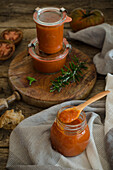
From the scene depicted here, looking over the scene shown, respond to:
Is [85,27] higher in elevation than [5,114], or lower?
higher

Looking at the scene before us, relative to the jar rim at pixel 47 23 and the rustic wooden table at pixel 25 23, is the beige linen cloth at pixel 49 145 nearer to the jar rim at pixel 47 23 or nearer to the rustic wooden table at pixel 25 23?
the rustic wooden table at pixel 25 23

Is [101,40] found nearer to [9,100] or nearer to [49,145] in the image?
[9,100]

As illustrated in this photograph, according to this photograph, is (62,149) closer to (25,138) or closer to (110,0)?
(25,138)

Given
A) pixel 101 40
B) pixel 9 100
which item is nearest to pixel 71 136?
pixel 9 100

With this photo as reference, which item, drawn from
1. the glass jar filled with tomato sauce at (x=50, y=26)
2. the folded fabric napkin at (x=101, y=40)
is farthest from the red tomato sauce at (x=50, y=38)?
the folded fabric napkin at (x=101, y=40)

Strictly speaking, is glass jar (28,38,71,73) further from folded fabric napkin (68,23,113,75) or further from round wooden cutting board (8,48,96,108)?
A: folded fabric napkin (68,23,113,75)

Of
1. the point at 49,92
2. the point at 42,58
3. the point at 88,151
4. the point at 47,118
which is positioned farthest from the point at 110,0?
the point at 88,151
